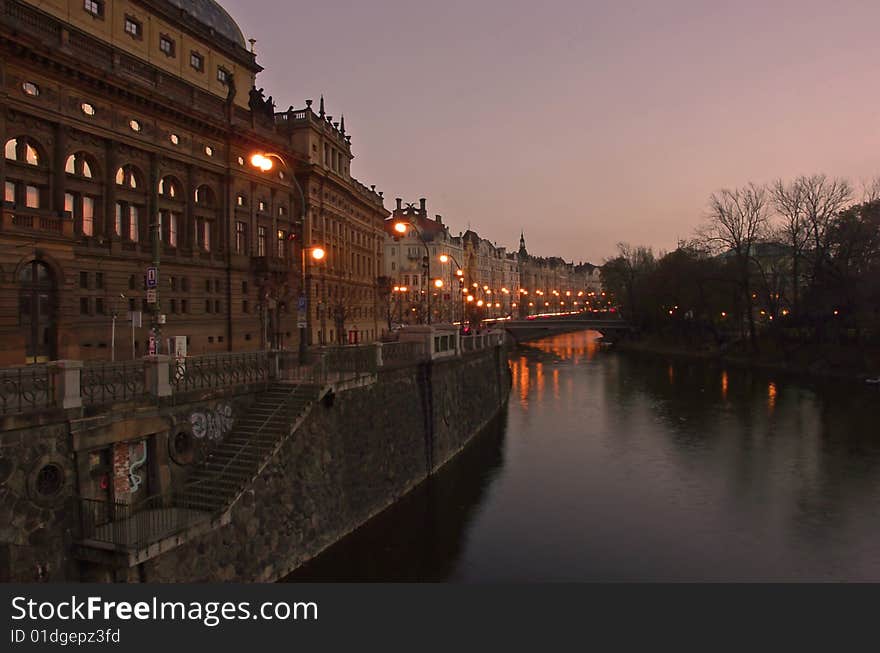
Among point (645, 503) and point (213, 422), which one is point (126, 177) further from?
point (645, 503)

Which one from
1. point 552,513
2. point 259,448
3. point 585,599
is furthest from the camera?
point 552,513

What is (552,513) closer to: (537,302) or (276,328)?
(276,328)

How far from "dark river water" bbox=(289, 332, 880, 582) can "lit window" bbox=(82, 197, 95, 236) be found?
18.7 meters

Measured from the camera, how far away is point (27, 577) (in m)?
11.5

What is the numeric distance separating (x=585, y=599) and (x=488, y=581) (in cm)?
476

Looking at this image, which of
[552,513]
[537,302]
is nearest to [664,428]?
[552,513]

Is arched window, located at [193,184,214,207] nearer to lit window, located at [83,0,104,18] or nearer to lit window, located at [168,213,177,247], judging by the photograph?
lit window, located at [168,213,177,247]

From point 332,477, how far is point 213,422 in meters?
4.41

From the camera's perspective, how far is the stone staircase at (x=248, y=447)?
1534 centimetres

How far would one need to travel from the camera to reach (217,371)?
58.5 ft

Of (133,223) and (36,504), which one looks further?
(133,223)

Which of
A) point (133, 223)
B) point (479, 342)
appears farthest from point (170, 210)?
point (479, 342)

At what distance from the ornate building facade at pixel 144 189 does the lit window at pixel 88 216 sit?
63 millimetres

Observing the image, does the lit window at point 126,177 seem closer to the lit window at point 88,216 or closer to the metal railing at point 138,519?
the lit window at point 88,216
